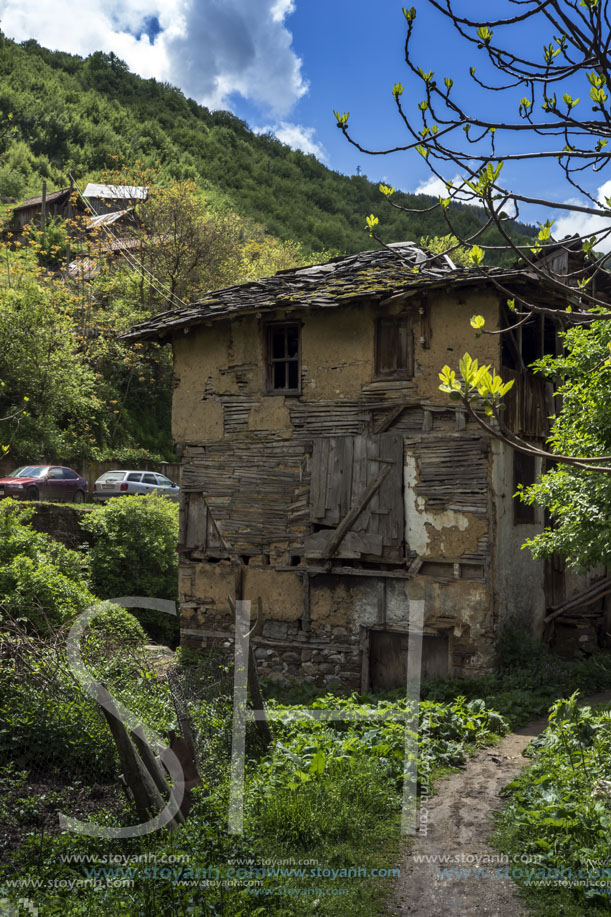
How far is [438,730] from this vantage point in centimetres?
861

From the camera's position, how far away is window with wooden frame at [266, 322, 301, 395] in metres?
13.4

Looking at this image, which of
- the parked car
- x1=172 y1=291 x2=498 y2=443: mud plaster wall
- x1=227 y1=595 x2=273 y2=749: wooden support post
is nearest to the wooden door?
x1=172 y1=291 x2=498 y2=443: mud plaster wall

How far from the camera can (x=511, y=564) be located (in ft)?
39.7

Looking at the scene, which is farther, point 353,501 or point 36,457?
point 36,457

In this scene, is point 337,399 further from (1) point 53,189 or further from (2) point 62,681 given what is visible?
(1) point 53,189

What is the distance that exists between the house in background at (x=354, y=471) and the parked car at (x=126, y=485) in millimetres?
10101

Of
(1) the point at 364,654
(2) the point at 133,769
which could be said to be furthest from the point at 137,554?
(2) the point at 133,769

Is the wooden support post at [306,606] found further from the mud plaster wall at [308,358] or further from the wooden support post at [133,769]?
the wooden support post at [133,769]

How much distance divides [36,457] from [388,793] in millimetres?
20900

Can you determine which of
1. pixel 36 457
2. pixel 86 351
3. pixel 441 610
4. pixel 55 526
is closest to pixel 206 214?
pixel 86 351

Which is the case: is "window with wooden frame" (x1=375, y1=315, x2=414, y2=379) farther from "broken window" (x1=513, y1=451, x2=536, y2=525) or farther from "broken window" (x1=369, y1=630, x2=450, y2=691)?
"broken window" (x1=369, y1=630, x2=450, y2=691)

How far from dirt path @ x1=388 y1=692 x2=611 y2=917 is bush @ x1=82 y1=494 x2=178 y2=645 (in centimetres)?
1071

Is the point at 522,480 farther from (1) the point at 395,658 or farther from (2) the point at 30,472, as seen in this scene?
(2) the point at 30,472

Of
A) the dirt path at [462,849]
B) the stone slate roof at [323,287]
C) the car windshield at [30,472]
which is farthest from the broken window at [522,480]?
the car windshield at [30,472]
